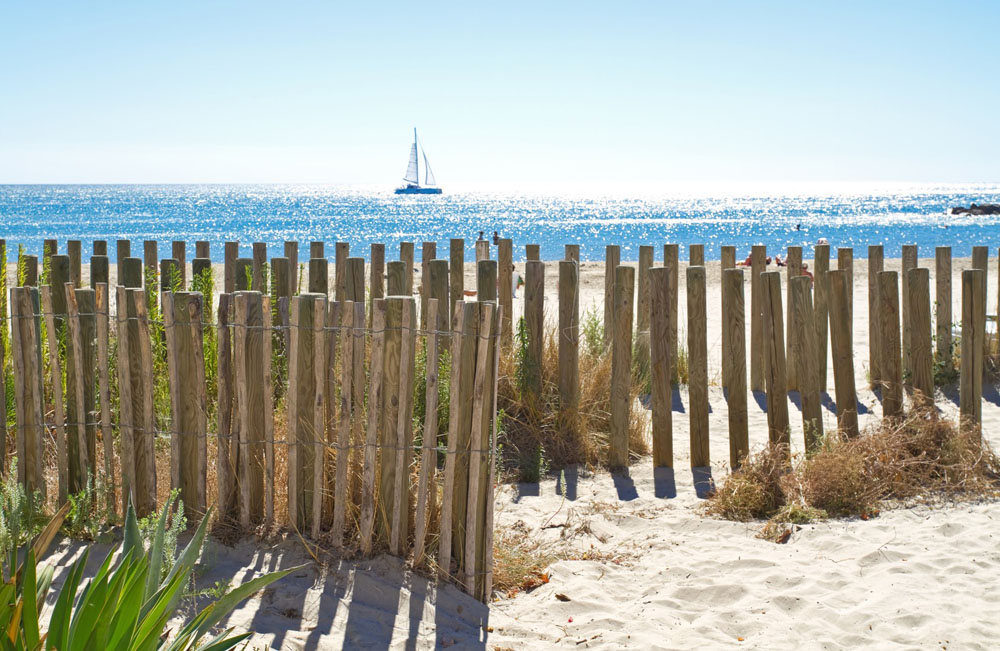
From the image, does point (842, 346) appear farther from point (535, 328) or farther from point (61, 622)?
point (61, 622)

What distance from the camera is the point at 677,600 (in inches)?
138

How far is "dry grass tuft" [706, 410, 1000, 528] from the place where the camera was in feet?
14.4

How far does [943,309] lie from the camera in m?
6.85

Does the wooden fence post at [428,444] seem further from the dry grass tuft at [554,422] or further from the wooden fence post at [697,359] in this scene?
the wooden fence post at [697,359]

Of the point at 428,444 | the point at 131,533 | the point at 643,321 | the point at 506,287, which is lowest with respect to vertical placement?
the point at 131,533

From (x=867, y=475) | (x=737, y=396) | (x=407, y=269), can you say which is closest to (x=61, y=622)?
(x=407, y=269)

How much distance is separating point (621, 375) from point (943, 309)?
340cm

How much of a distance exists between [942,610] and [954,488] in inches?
55.3

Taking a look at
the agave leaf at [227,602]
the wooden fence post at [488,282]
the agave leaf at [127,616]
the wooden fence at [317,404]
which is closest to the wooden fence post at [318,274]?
the wooden fence at [317,404]

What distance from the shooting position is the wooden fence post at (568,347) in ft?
17.1

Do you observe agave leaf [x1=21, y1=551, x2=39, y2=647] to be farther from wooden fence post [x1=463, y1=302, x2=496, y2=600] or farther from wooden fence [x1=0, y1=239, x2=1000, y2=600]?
wooden fence post [x1=463, y1=302, x2=496, y2=600]

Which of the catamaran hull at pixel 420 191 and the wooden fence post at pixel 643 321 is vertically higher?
the catamaran hull at pixel 420 191

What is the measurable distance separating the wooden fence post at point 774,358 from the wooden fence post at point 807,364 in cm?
11

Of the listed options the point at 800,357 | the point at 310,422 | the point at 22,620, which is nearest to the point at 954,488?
the point at 800,357
